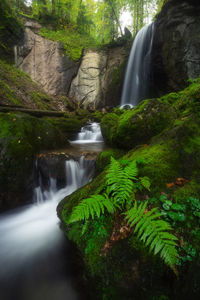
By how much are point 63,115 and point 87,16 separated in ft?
72.1

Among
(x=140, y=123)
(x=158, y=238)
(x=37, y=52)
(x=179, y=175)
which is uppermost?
(x=37, y=52)

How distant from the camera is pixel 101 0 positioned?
22406 millimetres

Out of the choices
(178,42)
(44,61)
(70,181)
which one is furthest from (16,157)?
(44,61)

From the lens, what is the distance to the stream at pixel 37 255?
217 centimetres

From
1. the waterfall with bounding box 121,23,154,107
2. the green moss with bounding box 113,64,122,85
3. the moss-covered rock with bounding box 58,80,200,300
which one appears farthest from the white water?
the green moss with bounding box 113,64,122,85

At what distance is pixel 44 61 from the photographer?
59.7 feet

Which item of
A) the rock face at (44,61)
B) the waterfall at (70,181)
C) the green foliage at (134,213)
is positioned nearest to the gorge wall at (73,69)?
the rock face at (44,61)

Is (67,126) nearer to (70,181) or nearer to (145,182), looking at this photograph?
(70,181)

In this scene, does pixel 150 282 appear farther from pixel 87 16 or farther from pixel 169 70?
pixel 87 16

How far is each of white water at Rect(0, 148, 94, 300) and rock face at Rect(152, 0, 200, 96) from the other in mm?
14011

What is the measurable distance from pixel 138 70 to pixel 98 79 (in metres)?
5.31

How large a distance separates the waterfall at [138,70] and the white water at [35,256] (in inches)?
578

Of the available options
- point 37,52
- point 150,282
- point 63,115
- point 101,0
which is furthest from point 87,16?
point 150,282

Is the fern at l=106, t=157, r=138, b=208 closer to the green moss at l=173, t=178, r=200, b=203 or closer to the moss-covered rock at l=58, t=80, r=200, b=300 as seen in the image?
the moss-covered rock at l=58, t=80, r=200, b=300
